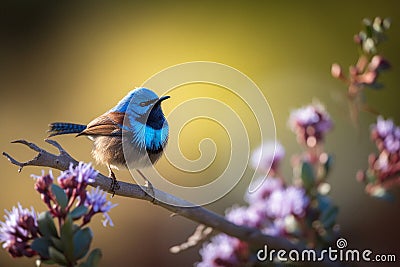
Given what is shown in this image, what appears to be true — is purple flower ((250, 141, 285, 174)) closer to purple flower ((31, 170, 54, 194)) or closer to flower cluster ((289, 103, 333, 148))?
flower cluster ((289, 103, 333, 148))

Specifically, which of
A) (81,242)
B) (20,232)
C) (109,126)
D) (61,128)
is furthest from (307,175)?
(61,128)

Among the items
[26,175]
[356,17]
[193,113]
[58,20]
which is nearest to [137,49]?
[58,20]

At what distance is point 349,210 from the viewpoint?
396 centimetres

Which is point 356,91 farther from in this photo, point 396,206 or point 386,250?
point 396,206

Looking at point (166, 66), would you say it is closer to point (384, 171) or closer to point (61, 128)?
point (61, 128)

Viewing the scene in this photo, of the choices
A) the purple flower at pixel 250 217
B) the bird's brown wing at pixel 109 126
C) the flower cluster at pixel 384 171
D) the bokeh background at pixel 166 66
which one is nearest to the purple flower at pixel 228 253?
the purple flower at pixel 250 217

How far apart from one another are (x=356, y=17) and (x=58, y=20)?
327 cm

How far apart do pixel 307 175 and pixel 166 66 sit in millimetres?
3505

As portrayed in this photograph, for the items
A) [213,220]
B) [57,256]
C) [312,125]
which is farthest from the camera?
[312,125]

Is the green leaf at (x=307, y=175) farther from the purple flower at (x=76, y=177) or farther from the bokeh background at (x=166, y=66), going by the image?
the bokeh background at (x=166, y=66)

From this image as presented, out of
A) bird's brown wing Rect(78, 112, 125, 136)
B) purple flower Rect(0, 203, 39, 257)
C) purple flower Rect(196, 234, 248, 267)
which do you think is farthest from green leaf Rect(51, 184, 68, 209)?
bird's brown wing Rect(78, 112, 125, 136)

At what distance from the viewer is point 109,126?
2586mm

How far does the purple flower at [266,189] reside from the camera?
2.10 metres

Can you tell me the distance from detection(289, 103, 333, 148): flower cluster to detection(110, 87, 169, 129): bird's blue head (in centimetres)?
61
